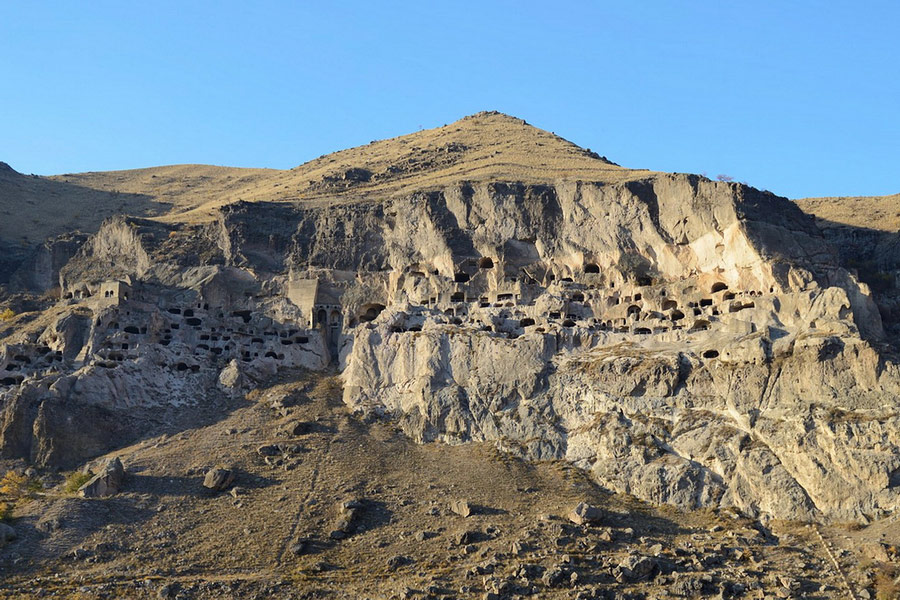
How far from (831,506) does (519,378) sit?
1553 cm

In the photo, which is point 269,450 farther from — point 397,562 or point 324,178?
point 324,178

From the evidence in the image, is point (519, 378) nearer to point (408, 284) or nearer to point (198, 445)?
point (408, 284)

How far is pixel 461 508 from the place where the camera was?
4706 centimetres

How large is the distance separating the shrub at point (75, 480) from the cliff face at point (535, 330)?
1.97 meters

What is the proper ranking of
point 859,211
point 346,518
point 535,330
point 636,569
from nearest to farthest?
point 636,569 < point 346,518 < point 535,330 < point 859,211

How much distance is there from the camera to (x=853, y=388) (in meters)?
48.9

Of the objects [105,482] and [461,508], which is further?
[105,482]

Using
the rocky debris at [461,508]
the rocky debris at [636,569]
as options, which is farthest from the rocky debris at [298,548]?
the rocky debris at [636,569]

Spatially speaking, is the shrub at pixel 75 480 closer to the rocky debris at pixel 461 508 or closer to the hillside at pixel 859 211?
the rocky debris at pixel 461 508

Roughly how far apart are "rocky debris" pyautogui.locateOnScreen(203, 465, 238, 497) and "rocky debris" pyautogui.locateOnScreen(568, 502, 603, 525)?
1419cm

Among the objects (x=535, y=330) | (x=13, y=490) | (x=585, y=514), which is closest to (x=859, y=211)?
(x=535, y=330)

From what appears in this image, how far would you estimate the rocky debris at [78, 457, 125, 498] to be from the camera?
47406 mm

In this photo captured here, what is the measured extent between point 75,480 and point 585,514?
2198 cm

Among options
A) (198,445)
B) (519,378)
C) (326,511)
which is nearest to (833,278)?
(519,378)
